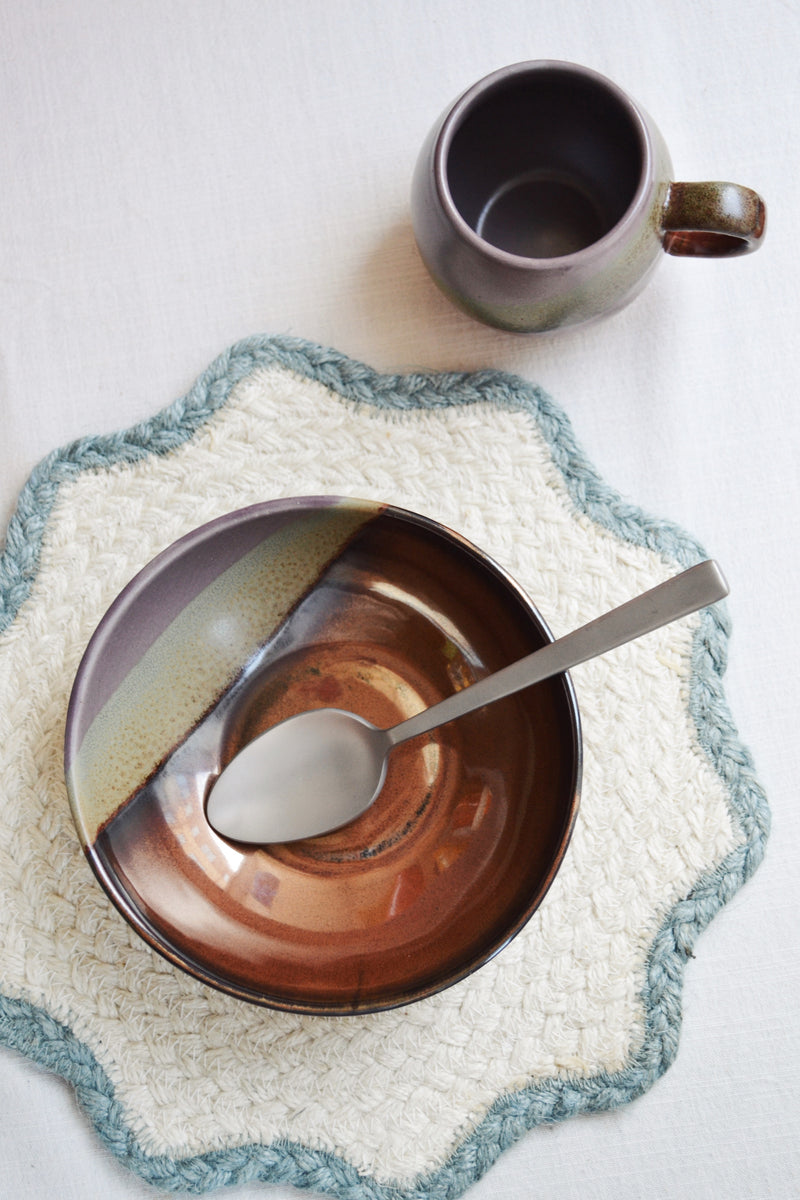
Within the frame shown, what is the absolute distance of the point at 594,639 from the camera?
0.44m

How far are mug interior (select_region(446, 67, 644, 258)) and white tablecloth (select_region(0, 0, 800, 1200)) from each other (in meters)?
0.05

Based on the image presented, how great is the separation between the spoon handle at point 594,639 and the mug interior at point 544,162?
0.85 feet

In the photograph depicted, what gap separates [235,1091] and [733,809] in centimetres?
33

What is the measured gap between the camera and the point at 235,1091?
56 cm

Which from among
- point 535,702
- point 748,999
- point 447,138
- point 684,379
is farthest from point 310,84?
point 748,999

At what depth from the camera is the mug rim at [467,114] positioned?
497mm

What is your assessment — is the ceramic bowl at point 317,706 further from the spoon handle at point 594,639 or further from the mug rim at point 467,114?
the mug rim at point 467,114

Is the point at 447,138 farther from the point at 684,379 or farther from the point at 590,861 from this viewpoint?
the point at 590,861

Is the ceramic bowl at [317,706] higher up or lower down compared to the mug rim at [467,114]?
lower down

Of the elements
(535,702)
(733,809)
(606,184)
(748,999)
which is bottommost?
(748,999)

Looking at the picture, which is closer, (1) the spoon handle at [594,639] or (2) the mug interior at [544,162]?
(1) the spoon handle at [594,639]

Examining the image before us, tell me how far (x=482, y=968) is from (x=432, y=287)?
412mm

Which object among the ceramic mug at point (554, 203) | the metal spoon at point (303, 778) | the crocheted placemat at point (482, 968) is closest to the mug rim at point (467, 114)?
the ceramic mug at point (554, 203)

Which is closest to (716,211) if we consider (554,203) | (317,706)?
(554,203)
